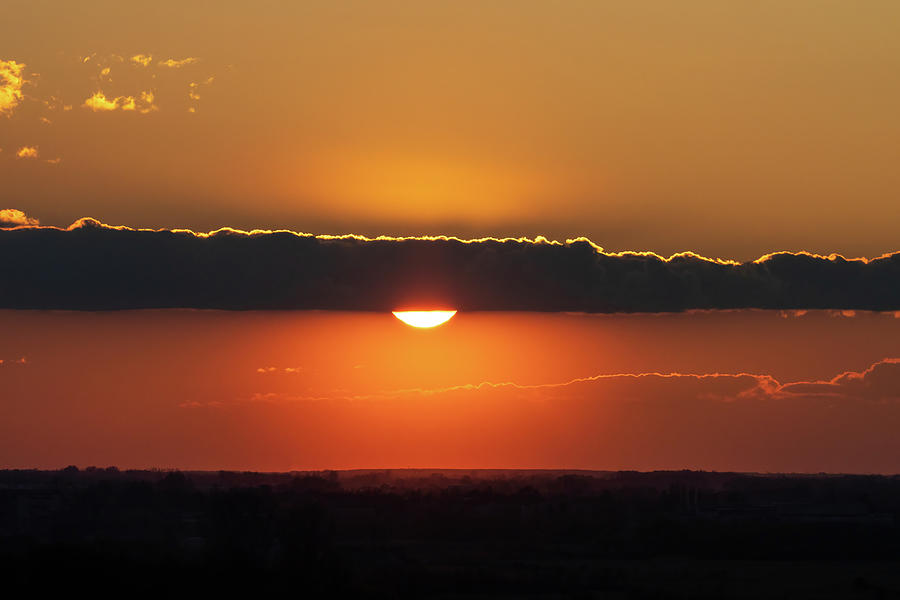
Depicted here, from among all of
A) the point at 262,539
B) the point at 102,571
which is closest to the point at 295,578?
the point at 102,571

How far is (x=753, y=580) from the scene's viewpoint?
14700 centimetres

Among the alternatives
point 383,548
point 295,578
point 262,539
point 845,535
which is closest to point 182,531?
point 383,548

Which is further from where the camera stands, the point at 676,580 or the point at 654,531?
the point at 654,531

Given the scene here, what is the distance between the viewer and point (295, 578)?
110 metres

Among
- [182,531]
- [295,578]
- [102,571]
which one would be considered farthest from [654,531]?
[102,571]

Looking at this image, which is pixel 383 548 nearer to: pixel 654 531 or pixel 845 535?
pixel 654 531

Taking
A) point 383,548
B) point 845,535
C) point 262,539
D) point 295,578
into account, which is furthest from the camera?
point 845,535

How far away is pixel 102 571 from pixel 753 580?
7298 cm

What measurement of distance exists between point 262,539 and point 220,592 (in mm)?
37183

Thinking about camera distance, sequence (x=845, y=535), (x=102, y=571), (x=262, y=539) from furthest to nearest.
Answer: (x=845, y=535)
(x=262, y=539)
(x=102, y=571)

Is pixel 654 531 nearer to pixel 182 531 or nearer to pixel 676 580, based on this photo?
pixel 676 580

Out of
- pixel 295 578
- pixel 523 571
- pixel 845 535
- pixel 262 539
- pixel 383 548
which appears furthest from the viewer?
pixel 845 535

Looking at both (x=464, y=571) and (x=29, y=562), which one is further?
(x=464, y=571)

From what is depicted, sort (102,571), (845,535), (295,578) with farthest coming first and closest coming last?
(845,535) → (295,578) → (102,571)
